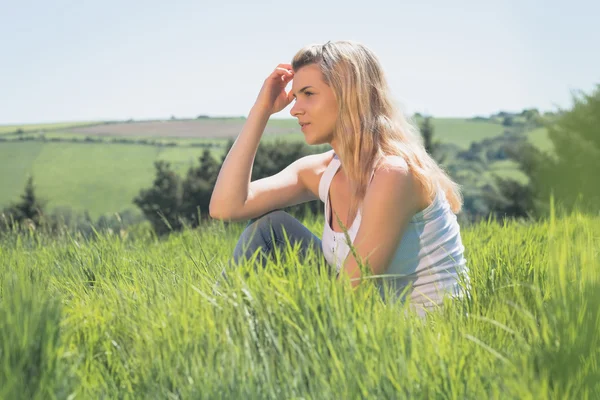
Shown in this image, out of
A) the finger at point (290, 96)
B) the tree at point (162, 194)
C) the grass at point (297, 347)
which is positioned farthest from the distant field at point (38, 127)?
the grass at point (297, 347)

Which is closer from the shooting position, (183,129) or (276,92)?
(276,92)

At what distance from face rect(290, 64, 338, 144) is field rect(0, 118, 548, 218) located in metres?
64.7

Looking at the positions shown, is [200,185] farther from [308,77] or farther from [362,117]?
[362,117]

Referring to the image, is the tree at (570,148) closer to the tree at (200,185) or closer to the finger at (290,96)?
the tree at (200,185)

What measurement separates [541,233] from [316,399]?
12.5 feet

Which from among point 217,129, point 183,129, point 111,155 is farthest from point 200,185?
point 111,155

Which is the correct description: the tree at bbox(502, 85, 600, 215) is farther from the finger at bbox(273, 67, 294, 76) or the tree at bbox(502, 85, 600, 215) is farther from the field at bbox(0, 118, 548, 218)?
the finger at bbox(273, 67, 294, 76)

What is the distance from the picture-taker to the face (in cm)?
362

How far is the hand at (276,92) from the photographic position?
168 inches

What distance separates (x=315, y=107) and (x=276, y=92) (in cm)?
73

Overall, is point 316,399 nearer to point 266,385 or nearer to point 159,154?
point 266,385

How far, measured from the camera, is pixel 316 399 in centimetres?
185

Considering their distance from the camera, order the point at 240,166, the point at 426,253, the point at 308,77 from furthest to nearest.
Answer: the point at 240,166 → the point at 308,77 → the point at 426,253

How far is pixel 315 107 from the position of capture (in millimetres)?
3650
